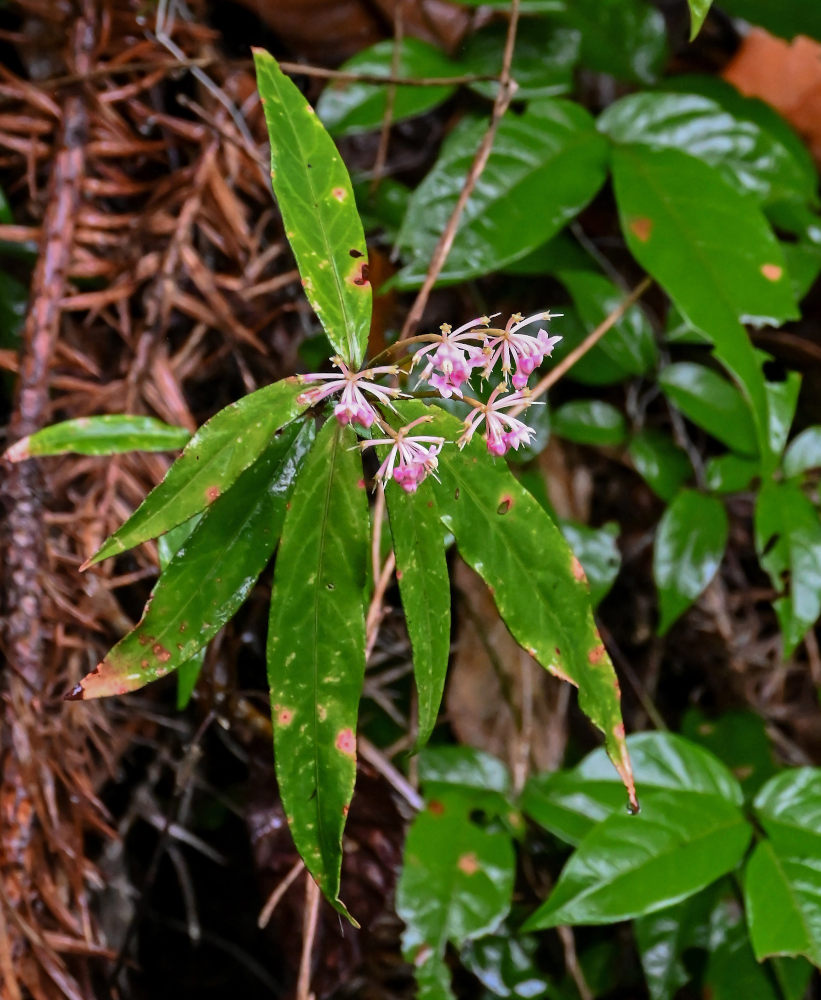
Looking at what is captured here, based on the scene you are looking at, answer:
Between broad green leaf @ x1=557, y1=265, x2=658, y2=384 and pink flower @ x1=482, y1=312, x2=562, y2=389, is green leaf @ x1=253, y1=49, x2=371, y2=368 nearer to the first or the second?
pink flower @ x1=482, y1=312, x2=562, y2=389

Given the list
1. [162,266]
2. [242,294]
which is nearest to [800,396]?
[242,294]

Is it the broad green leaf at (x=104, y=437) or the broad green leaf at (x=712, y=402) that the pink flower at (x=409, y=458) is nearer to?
the broad green leaf at (x=104, y=437)

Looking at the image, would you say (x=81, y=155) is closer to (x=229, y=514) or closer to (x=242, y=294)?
(x=242, y=294)

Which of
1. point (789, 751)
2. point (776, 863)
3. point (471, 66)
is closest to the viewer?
point (776, 863)

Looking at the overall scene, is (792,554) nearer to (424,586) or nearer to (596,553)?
(596,553)

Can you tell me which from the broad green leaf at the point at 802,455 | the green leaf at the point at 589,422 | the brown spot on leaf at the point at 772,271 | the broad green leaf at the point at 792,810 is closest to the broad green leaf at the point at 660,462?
the green leaf at the point at 589,422
